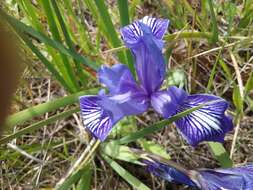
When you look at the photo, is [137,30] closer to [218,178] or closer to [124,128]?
[124,128]

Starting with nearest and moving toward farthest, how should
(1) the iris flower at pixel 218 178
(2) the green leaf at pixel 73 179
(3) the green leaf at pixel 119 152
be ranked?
(1) the iris flower at pixel 218 178 → (2) the green leaf at pixel 73 179 → (3) the green leaf at pixel 119 152

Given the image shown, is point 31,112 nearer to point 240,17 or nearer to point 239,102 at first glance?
point 239,102

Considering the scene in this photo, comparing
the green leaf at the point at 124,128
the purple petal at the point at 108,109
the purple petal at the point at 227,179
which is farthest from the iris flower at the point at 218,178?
the green leaf at the point at 124,128

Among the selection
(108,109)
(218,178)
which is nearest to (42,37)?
(108,109)

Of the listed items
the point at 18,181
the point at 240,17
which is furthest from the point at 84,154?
the point at 240,17

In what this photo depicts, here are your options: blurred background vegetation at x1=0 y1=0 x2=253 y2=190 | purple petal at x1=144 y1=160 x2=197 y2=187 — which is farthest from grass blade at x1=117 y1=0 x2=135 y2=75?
Result: purple petal at x1=144 y1=160 x2=197 y2=187

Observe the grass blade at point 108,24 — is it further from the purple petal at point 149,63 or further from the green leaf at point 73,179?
the green leaf at point 73,179
